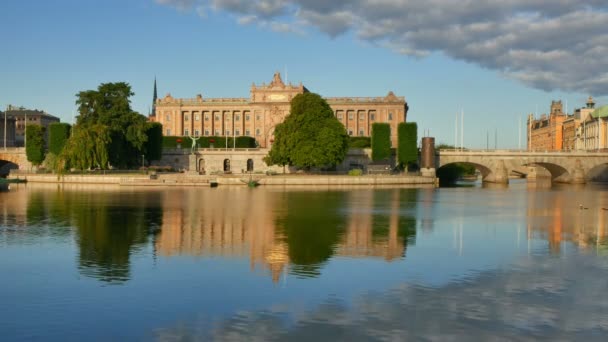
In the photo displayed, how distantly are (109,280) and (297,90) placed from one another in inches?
5490

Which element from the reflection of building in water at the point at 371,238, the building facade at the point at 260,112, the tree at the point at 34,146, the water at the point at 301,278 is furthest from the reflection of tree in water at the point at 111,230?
the building facade at the point at 260,112

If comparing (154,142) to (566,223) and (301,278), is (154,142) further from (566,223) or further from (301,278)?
(301,278)

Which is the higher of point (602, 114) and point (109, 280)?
point (602, 114)

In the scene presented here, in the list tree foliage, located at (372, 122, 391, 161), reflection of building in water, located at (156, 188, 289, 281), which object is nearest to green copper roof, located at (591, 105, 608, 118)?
tree foliage, located at (372, 122, 391, 161)

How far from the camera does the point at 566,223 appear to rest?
143 feet

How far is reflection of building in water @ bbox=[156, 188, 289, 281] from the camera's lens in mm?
29312

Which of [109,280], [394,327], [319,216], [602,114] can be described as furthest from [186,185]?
[602,114]

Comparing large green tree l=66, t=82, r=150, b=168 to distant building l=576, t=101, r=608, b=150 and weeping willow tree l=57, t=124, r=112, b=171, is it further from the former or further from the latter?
distant building l=576, t=101, r=608, b=150

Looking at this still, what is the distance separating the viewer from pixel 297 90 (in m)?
161

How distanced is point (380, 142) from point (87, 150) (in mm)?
52352

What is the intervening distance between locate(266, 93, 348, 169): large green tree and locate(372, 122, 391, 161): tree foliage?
575 inches

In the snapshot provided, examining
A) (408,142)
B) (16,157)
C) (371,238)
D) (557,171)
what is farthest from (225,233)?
(557,171)

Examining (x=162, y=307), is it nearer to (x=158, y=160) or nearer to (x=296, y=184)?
(x=296, y=184)

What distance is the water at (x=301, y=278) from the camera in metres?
17.8
